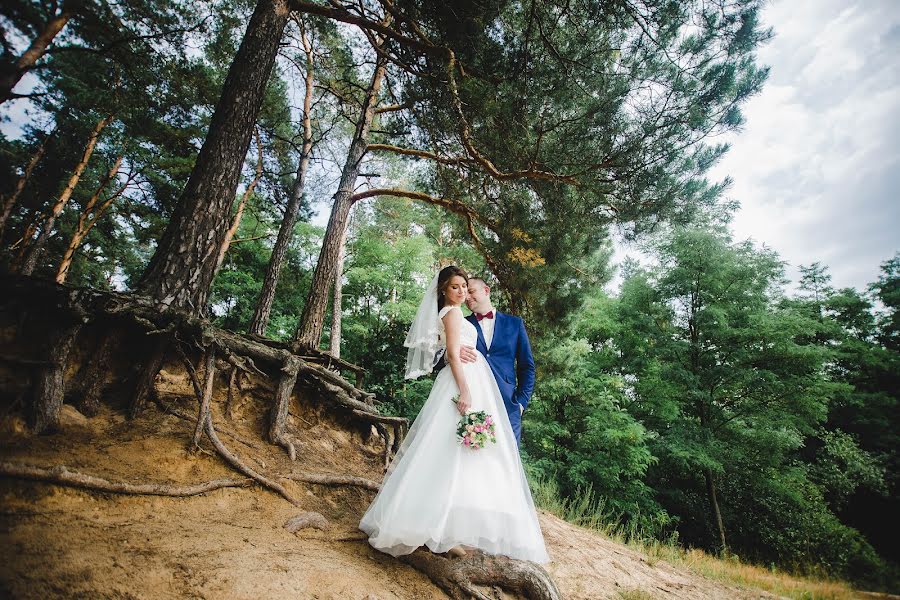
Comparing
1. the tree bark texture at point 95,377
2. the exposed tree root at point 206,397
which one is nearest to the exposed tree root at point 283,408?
the exposed tree root at point 206,397

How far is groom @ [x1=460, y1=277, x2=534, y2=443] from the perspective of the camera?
2.73 metres

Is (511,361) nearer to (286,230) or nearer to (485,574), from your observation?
(485,574)

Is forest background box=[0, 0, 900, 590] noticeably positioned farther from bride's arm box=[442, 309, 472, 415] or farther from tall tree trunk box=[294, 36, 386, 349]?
bride's arm box=[442, 309, 472, 415]

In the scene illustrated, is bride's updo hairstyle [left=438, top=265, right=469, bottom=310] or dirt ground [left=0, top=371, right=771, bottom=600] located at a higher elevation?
bride's updo hairstyle [left=438, top=265, right=469, bottom=310]

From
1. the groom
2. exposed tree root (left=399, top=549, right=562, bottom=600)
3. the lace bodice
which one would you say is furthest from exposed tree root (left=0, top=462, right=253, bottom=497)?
the groom

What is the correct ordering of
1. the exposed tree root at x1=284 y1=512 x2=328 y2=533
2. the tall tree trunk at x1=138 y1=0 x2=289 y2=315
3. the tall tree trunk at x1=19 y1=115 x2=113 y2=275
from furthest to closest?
the tall tree trunk at x1=19 y1=115 x2=113 y2=275 → the tall tree trunk at x1=138 y1=0 x2=289 y2=315 → the exposed tree root at x1=284 y1=512 x2=328 y2=533

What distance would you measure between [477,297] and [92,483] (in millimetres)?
2627

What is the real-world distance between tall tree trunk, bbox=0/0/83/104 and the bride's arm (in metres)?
2.75

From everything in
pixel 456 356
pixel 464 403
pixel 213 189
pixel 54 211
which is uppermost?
pixel 54 211

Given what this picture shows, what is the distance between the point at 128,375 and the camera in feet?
9.38

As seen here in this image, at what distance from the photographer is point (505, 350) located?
2818mm

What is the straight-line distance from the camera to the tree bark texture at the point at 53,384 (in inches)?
88.4

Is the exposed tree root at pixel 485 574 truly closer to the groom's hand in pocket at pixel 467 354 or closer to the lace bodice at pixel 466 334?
the groom's hand in pocket at pixel 467 354

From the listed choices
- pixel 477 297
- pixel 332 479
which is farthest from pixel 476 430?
pixel 332 479
